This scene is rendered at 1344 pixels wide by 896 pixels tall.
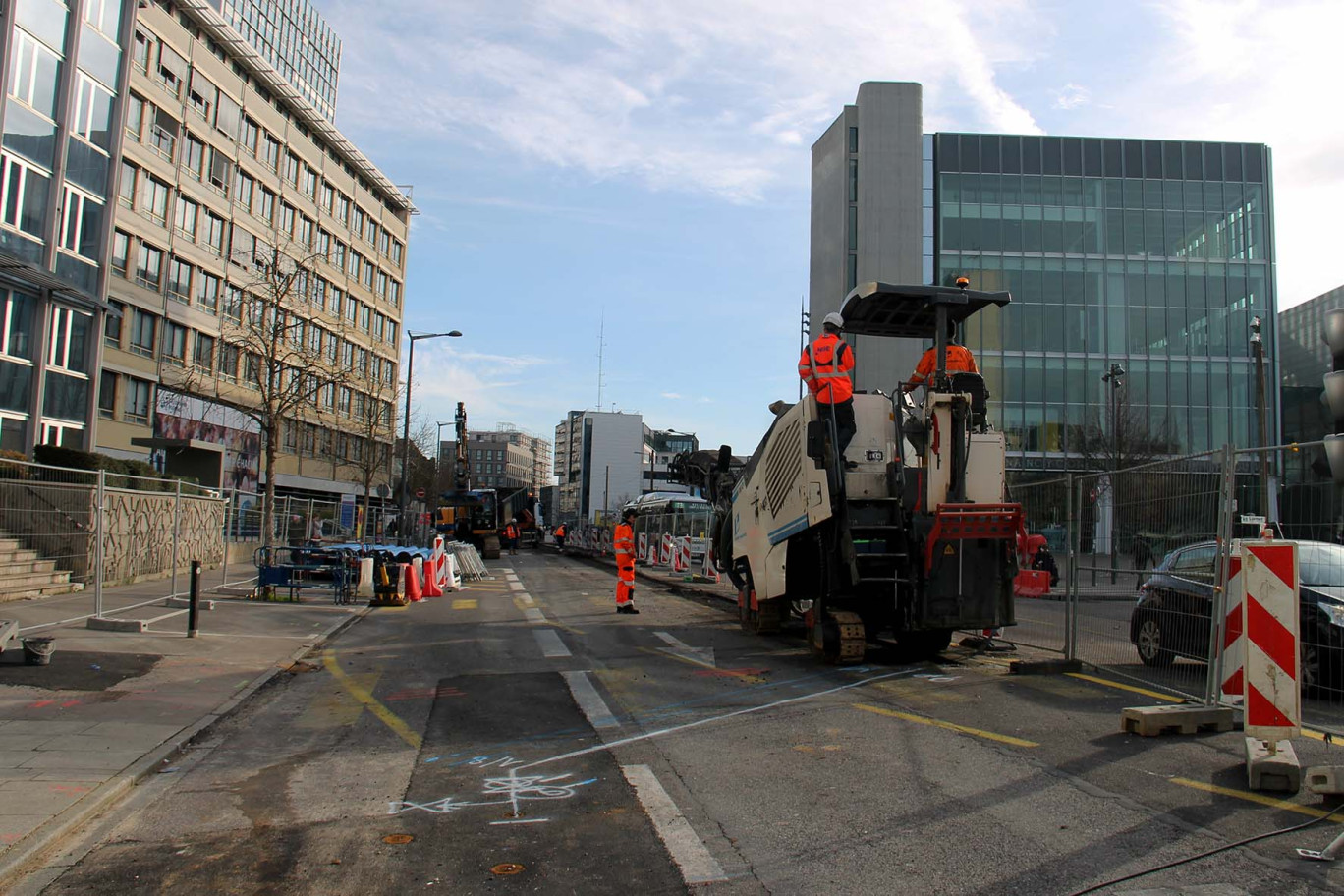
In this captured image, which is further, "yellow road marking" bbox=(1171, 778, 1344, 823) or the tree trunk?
the tree trunk

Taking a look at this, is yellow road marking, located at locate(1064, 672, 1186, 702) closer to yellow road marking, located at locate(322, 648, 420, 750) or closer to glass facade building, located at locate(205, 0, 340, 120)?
yellow road marking, located at locate(322, 648, 420, 750)

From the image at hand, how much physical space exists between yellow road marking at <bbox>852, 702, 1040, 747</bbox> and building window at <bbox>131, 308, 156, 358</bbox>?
1532 inches

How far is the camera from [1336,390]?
442 cm

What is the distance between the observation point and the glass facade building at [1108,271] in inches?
1933

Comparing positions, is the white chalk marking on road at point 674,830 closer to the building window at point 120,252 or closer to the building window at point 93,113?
the building window at point 93,113

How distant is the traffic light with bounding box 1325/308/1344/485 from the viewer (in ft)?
14.5

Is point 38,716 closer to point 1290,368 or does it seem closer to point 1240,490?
point 1240,490

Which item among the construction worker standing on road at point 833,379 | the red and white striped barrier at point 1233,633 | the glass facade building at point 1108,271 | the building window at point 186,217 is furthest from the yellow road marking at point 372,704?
the glass facade building at point 1108,271

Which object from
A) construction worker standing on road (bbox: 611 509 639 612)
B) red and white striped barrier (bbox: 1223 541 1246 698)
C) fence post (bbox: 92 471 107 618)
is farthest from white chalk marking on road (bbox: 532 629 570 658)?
red and white striped barrier (bbox: 1223 541 1246 698)

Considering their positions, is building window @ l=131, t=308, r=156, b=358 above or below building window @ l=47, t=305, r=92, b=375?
above

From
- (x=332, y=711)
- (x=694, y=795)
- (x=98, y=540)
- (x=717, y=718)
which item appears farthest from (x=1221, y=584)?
(x=98, y=540)

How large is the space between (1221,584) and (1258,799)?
240 cm

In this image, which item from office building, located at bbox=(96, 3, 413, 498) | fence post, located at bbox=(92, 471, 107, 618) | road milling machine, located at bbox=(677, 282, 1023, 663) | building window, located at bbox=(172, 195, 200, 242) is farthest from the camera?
building window, located at bbox=(172, 195, 200, 242)

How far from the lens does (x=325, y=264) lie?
55.9 m
